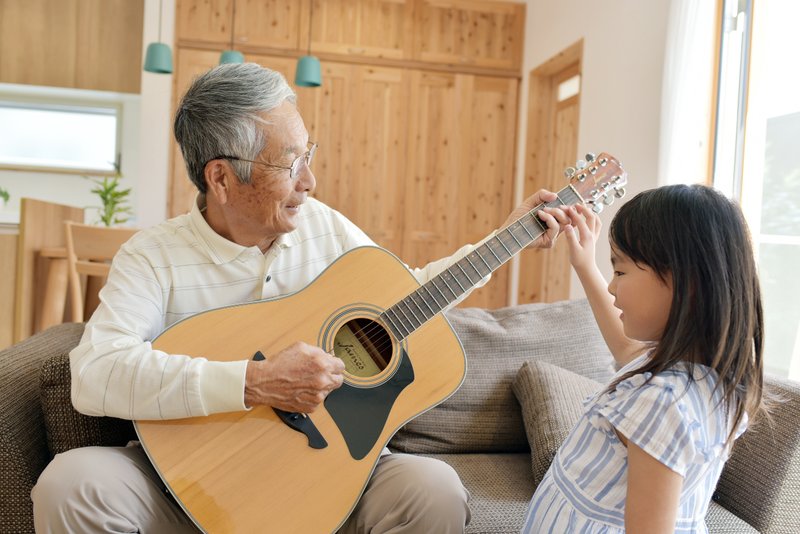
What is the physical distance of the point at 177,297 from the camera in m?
1.47

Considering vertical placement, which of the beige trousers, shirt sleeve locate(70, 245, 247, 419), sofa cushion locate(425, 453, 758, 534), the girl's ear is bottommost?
sofa cushion locate(425, 453, 758, 534)

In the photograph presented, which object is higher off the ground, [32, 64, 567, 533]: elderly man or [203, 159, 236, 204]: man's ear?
[203, 159, 236, 204]: man's ear

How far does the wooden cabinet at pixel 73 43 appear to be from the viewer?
219 inches

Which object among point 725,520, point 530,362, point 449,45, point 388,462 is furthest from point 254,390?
point 449,45

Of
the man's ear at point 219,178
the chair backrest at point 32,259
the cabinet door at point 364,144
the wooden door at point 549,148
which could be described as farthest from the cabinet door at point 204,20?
the man's ear at point 219,178

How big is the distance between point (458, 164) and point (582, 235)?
466cm

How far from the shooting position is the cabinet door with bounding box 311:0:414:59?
5660mm

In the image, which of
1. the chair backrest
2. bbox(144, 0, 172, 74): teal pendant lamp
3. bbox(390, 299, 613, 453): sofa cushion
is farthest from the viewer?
bbox(144, 0, 172, 74): teal pendant lamp

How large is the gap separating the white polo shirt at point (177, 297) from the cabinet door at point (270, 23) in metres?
4.29

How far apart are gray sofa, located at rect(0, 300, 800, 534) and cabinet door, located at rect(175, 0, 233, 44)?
162 inches

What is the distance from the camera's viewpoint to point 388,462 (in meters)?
1.37

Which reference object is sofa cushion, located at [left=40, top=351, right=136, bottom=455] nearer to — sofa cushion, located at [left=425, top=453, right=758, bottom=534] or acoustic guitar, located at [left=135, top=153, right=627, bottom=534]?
acoustic guitar, located at [left=135, top=153, right=627, bottom=534]

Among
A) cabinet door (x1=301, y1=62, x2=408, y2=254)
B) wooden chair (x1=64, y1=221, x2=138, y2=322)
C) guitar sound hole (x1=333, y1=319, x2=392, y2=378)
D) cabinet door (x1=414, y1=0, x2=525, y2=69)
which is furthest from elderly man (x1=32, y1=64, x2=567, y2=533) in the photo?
cabinet door (x1=414, y1=0, x2=525, y2=69)

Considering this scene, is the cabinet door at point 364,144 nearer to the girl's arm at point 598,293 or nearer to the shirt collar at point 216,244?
the shirt collar at point 216,244
